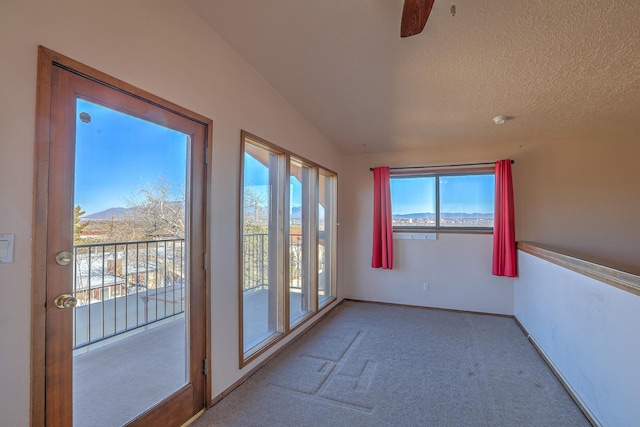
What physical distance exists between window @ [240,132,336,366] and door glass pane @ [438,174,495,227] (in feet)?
6.30

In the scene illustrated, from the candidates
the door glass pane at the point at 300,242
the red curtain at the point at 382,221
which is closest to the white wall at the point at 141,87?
the door glass pane at the point at 300,242

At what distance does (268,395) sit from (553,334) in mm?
2472

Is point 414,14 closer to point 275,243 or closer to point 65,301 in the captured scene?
point 65,301

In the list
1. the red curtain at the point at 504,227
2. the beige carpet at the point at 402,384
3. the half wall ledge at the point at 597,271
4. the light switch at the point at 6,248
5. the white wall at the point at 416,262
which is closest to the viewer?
the light switch at the point at 6,248

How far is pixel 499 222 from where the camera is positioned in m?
3.76

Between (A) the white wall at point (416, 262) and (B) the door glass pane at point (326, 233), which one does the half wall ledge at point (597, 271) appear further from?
(B) the door glass pane at point (326, 233)

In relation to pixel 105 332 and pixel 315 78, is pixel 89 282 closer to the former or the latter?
pixel 105 332

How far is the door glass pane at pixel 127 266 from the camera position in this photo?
1.31 meters

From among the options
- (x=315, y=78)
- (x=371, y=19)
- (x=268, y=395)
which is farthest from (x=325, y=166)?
(x=268, y=395)

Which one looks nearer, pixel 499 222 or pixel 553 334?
pixel 553 334

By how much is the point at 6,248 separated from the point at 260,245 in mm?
1812

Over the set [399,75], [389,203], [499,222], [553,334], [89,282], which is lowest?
[553,334]

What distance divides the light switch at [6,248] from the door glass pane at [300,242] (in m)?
2.37

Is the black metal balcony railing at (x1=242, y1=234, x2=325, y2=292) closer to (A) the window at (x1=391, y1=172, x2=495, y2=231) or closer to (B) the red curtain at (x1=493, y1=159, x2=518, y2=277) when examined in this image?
(A) the window at (x1=391, y1=172, x2=495, y2=231)
